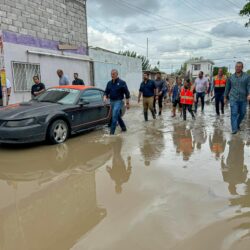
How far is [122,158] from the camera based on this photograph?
592cm

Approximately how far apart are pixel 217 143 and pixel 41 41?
8.93 m

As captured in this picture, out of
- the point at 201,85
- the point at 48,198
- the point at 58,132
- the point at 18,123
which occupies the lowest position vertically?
the point at 48,198

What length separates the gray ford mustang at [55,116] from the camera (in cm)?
645

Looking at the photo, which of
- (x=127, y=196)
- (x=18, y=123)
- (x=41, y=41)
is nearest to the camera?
(x=127, y=196)

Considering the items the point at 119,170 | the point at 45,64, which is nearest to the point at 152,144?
the point at 119,170

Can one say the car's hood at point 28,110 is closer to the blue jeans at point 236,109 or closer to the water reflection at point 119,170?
the water reflection at point 119,170

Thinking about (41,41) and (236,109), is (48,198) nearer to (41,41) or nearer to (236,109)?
(236,109)

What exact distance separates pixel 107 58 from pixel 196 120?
9.47 m

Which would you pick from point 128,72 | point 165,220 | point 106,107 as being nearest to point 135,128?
point 106,107

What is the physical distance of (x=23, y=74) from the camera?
1190cm

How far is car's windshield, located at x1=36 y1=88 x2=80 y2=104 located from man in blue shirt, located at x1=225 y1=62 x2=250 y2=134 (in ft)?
13.2

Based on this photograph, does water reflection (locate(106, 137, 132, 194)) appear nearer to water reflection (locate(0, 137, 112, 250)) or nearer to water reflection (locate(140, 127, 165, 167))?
water reflection (locate(0, 137, 112, 250))

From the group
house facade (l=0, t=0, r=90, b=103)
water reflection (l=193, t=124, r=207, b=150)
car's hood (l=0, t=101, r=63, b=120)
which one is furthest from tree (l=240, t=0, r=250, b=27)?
car's hood (l=0, t=101, r=63, b=120)

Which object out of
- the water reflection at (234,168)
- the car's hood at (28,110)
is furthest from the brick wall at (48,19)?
the water reflection at (234,168)
